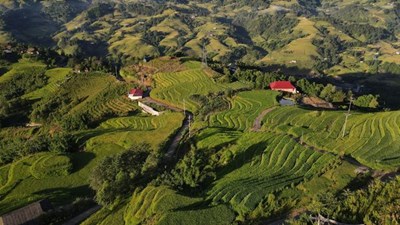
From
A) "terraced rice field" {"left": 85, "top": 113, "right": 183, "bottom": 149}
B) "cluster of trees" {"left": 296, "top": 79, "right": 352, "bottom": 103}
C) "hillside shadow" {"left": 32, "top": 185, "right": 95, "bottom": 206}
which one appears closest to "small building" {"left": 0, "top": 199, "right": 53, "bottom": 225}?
"hillside shadow" {"left": 32, "top": 185, "right": 95, "bottom": 206}

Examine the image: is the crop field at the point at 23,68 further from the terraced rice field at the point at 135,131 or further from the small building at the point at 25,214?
the small building at the point at 25,214

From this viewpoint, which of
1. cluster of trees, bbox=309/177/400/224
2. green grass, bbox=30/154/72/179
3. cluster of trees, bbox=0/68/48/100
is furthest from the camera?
cluster of trees, bbox=0/68/48/100

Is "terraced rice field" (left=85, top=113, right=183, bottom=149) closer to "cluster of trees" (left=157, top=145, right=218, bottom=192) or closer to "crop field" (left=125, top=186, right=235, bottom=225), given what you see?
"cluster of trees" (left=157, top=145, right=218, bottom=192)

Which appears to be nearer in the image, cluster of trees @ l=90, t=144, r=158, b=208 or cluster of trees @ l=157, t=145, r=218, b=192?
cluster of trees @ l=157, t=145, r=218, b=192

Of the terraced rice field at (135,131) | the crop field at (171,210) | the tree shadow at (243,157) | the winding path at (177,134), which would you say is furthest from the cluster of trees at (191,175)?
the terraced rice field at (135,131)

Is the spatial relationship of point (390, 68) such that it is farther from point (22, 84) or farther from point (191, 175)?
point (191, 175)

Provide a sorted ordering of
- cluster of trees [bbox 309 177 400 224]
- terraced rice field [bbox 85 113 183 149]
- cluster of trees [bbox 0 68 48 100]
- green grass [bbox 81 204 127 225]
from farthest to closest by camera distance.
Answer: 1. cluster of trees [bbox 0 68 48 100]
2. terraced rice field [bbox 85 113 183 149]
3. green grass [bbox 81 204 127 225]
4. cluster of trees [bbox 309 177 400 224]
